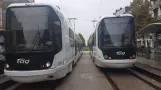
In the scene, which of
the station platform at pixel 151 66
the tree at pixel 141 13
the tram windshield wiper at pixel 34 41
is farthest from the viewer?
the tree at pixel 141 13

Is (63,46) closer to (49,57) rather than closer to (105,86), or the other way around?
(49,57)

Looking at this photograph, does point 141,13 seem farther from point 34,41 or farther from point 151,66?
point 34,41

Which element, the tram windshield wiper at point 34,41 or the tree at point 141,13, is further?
the tree at point 141,13

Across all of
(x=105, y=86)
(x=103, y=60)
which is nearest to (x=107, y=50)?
(x=103, y=60)

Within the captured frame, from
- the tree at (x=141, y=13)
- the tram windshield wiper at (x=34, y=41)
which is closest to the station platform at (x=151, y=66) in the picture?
the tram windshield wiper at (x=34, y=41)

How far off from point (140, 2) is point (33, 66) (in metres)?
27.9

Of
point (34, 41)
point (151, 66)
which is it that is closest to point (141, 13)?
point (151, 66)

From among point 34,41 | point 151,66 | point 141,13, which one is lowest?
point 151,66

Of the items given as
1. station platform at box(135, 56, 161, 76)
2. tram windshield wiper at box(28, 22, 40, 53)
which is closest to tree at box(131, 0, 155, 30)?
station platform at box(135, 56, 161, 76)

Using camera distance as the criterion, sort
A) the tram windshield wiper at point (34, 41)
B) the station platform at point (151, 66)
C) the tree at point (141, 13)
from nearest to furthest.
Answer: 1. the tram windshield wiper at point (34, 41)
2. the station platform at point (151, 66)
3. the tree at point (141, 13)

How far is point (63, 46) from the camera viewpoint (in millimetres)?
11055

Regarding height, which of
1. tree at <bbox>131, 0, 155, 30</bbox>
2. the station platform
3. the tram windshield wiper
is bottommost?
the station platform

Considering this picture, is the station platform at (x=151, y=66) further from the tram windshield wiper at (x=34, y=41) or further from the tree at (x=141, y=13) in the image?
the tree at (x=141, y=13)

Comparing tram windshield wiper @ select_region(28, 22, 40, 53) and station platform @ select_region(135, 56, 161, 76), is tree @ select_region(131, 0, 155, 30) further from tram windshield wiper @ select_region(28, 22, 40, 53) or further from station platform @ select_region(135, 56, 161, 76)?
tram windshield wiper @ select_region(28, 22, 40, 53)
